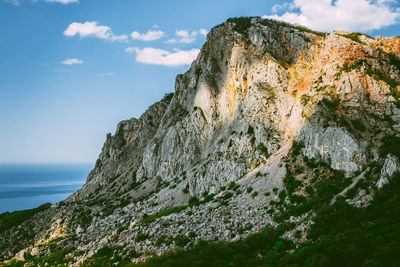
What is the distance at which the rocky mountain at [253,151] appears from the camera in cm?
2067

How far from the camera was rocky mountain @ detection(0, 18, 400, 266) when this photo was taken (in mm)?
20672

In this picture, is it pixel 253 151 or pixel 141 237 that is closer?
pixel 141 237

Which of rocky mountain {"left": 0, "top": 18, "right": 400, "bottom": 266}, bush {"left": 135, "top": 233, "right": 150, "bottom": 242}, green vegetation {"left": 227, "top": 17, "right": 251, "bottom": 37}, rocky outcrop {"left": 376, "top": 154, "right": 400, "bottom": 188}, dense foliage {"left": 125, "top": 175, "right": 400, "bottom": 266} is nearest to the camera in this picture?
dense foliage {"left": 125, "top": 175, "right": 400, "bottom": 266}

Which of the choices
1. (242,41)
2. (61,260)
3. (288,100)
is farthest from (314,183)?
(242,41)

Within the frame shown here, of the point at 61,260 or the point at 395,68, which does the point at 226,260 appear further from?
the point at 395,68

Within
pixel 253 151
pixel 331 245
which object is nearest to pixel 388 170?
pixel 331 245

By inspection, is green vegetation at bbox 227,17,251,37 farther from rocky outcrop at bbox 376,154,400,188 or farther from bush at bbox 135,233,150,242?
bush at bbox 135,233,150,242

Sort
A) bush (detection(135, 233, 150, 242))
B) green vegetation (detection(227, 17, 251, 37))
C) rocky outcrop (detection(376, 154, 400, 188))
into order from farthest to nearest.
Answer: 1. green vegetation (detection(227, 17, 251, 37))
2. bush (detection(135, 233, 150, 242))
3. rocky outcrop (detection(376, 154, 400, 188))

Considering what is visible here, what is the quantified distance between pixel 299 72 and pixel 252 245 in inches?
1078

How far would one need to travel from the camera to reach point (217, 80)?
48.0 metres

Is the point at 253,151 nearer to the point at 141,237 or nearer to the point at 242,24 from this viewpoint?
the point at 141,237

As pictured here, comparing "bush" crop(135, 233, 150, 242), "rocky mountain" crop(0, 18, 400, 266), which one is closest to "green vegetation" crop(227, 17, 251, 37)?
"rocky mountain" crop(0, 18, 400, 266)

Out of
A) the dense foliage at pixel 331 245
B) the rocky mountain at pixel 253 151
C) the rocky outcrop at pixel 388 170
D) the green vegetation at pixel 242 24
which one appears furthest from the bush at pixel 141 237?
the green vegetation at pixel 242 24

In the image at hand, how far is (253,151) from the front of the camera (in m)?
33.6
